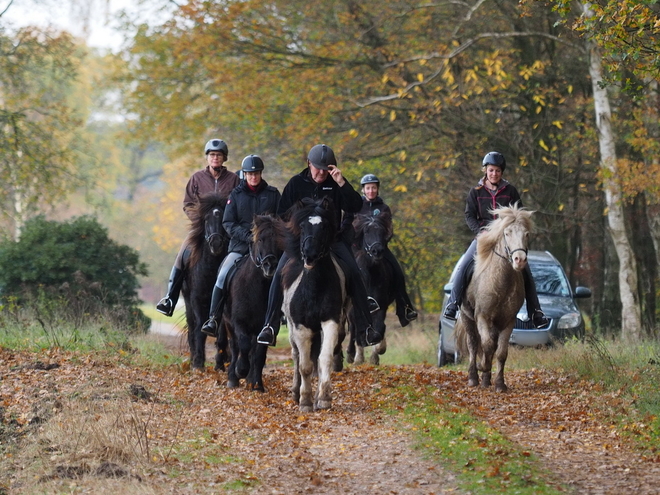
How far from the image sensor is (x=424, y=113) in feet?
73.9

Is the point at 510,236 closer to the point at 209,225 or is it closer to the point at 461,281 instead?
the point at 461,281

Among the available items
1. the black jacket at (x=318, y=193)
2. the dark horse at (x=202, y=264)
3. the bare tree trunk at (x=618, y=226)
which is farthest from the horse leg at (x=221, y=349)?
the bare tree trunk at (x=618, y=226)

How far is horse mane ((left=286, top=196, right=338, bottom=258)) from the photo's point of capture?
1052 cm

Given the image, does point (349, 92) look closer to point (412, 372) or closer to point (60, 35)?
point (60, 35)

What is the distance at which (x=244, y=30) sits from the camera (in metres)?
26.2

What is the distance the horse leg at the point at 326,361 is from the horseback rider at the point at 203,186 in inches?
153

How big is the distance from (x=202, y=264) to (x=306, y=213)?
12.1ft

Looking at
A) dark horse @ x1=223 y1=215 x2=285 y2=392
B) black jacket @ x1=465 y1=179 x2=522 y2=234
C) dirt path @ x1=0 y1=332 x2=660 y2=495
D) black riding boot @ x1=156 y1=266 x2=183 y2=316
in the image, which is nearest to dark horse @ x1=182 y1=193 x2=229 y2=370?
black riding boot @ x1=156 y1=266 x2=183 y2=316

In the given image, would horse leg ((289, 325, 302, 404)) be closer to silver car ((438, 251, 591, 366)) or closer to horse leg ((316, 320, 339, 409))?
horse leg ((316, 320, 339, 409))

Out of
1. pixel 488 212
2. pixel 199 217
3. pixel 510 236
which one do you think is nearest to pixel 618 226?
pixel 488 212

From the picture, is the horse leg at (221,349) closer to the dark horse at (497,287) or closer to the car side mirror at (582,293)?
the dark horse at (497,287)

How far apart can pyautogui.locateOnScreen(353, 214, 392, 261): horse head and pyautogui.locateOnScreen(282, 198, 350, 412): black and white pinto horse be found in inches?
139

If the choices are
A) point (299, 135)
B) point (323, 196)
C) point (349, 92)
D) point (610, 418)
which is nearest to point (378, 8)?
point (349, 92)

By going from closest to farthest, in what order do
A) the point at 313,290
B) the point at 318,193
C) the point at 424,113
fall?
the point at 313,290 → the point at 318,193 → the point at 424,113
